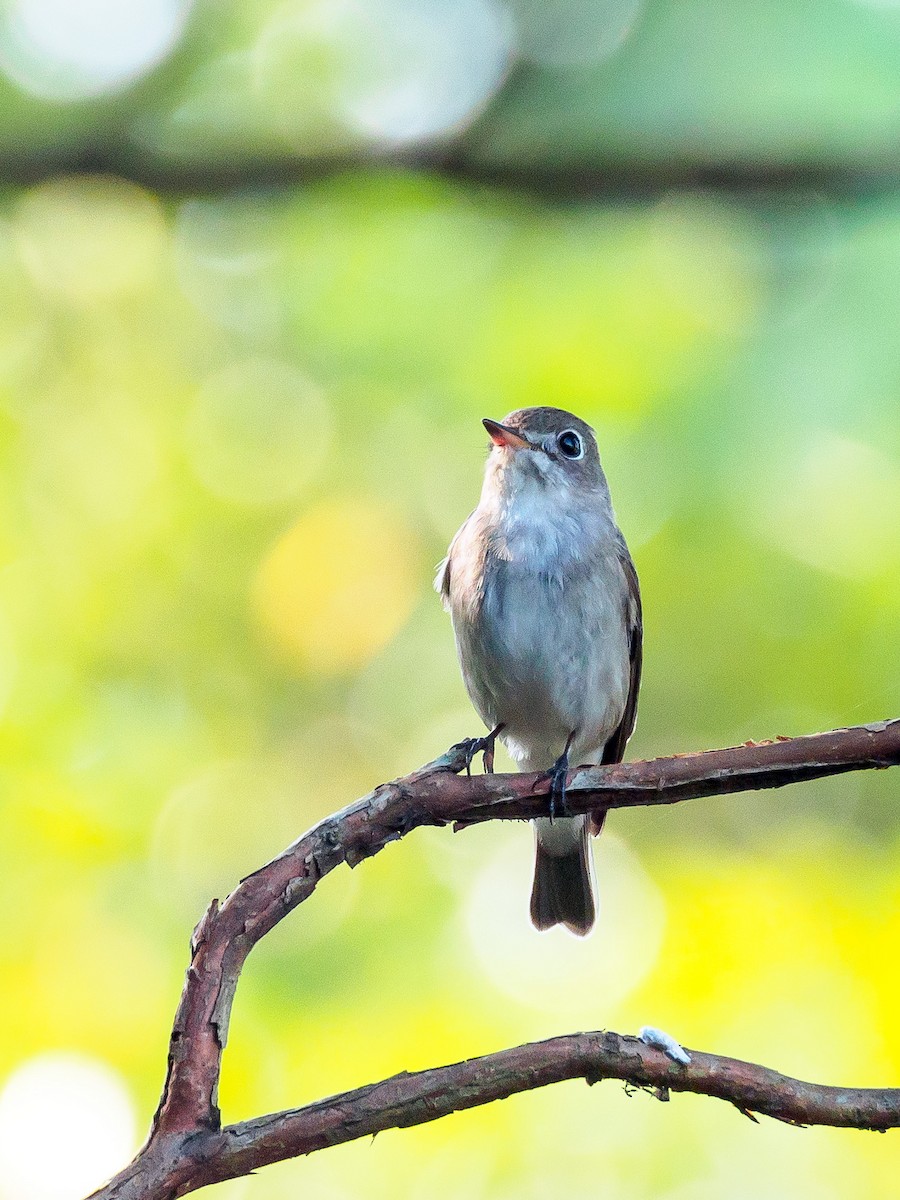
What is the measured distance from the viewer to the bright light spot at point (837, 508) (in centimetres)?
751

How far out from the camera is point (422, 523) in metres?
9.28

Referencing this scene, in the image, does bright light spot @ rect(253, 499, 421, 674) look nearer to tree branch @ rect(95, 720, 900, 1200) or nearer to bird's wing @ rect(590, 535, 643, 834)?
bird's wing @ rect(590, 535, 643, 834)

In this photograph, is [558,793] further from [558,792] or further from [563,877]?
[563,877]

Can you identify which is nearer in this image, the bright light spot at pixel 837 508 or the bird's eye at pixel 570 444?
the bird's eye at pixel 570 444

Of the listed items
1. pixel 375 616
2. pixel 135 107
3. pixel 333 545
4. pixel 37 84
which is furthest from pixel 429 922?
pixel 37 84

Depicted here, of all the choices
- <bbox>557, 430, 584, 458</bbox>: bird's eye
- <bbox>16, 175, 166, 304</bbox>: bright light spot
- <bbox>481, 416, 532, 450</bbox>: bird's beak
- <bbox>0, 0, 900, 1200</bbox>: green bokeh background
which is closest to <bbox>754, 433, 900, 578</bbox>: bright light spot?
<bbox>0, 0, 900, 1200</bbox>: green bokeh background

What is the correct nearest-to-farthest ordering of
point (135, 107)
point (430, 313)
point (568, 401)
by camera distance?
point (135, 107) → point (568, 401) → point (430, 313)

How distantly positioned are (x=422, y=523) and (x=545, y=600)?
422cm

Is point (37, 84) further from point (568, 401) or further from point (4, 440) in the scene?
point (568, 401)

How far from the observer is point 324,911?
8211mm

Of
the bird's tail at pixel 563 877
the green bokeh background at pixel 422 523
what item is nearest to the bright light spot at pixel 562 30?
the green bokeh background at pixel 422 523

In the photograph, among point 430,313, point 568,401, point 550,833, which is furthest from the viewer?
point 430,313

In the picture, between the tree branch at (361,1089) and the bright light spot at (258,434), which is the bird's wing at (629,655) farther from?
the bright light spot at (258,434)

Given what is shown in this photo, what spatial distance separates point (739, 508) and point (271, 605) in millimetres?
3288
